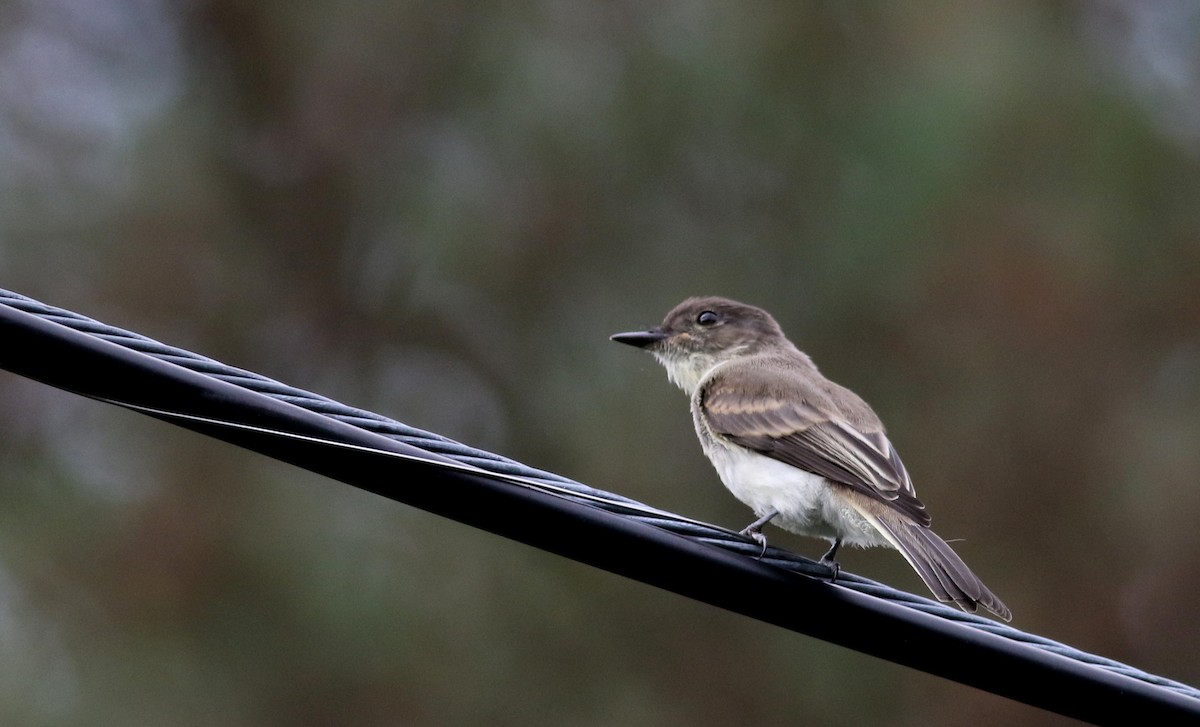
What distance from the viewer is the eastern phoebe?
4.20 meters

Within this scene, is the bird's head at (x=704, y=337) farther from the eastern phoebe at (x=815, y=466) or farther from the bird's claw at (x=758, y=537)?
the bird's claw at (x=758, y=537)

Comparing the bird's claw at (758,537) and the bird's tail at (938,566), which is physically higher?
the bird's tail at (938,566)

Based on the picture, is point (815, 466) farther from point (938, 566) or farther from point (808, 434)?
point (938, 566)

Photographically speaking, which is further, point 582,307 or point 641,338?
point 582,307

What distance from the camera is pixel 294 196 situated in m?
7.93

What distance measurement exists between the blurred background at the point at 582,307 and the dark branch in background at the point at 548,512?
11.8 feet

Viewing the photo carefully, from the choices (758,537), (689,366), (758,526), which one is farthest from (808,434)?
(689,366)

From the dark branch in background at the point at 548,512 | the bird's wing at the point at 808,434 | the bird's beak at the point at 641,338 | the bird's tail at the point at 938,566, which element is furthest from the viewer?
the bird's beak at the point at 641,338

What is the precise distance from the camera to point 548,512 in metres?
2.98

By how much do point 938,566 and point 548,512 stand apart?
60.5 inches

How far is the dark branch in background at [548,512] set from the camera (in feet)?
9.06

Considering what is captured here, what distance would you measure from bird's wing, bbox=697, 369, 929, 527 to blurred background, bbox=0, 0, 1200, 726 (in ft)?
5.92

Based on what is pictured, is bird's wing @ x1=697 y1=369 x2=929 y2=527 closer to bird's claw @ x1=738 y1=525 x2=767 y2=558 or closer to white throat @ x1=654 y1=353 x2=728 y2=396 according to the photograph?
bird's claw @ x1=738 y1=525 x2=767 y2=558

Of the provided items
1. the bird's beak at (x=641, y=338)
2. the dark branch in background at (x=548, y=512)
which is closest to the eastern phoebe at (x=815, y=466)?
the bird's beak at (x=641, y=338)
